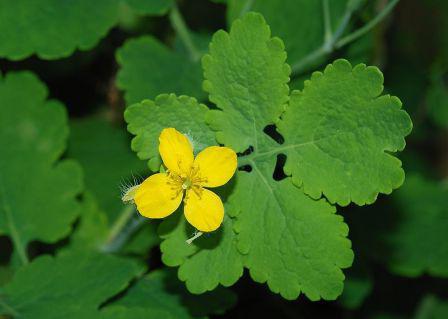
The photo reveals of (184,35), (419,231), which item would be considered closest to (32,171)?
(184,35)

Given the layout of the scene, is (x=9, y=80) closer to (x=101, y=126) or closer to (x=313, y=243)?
(x=101, y=126)

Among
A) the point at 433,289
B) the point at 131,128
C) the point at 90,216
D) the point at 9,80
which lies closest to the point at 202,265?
the point at 131,128

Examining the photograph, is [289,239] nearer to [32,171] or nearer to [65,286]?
[65,286]

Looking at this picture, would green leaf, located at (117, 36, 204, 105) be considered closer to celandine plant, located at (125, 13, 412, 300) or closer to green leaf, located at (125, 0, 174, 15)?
green leaf, located at (125, 0, 174, 15)

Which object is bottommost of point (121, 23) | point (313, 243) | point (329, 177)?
point (121, 23)

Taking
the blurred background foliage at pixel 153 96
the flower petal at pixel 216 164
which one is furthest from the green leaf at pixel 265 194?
the blurred background foliage at pixel 153 96

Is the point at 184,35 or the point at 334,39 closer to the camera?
the point at 334,39

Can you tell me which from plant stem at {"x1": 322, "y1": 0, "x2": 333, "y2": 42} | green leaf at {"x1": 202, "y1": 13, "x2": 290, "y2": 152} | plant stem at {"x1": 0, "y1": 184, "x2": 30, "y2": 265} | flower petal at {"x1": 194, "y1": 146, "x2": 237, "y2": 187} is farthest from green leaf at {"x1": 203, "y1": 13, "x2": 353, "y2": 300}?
plant stem at {"x1": 0, "y1": 184, "x2": 30, "y2": 265}
